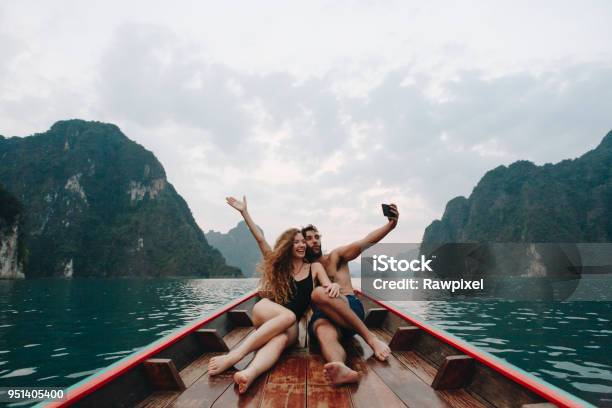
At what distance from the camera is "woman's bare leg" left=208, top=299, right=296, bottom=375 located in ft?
9.51

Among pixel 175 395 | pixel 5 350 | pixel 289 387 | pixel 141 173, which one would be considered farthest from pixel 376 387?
pixel 141 173

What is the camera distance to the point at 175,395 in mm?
2512

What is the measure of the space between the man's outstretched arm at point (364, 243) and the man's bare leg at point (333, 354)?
0.84m

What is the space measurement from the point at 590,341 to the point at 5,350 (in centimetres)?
1592

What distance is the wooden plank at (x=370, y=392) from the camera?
7.87 feet

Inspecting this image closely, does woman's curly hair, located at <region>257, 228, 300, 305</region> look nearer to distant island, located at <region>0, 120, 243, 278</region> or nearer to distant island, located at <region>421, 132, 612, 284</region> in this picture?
distant island, located at <region>421, 132, 612, 284</region>

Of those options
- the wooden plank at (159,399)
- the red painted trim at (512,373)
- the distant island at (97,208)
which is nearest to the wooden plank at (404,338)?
the red painted trim at (512,373)

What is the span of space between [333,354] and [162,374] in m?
1.33

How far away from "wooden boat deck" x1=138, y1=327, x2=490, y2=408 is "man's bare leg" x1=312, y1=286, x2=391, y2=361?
0.13m

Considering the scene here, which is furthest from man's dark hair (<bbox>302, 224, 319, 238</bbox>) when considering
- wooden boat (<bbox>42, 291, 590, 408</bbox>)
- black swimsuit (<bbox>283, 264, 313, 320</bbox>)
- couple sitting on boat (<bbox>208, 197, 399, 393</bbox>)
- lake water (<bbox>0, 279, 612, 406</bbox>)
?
lake water (<bbox>0, 279, 612, 406</bbox>)

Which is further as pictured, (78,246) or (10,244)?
(78,246)

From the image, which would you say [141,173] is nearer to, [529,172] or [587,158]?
[529,172]

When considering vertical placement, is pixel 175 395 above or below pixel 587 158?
below

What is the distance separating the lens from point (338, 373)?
8.68 feet
